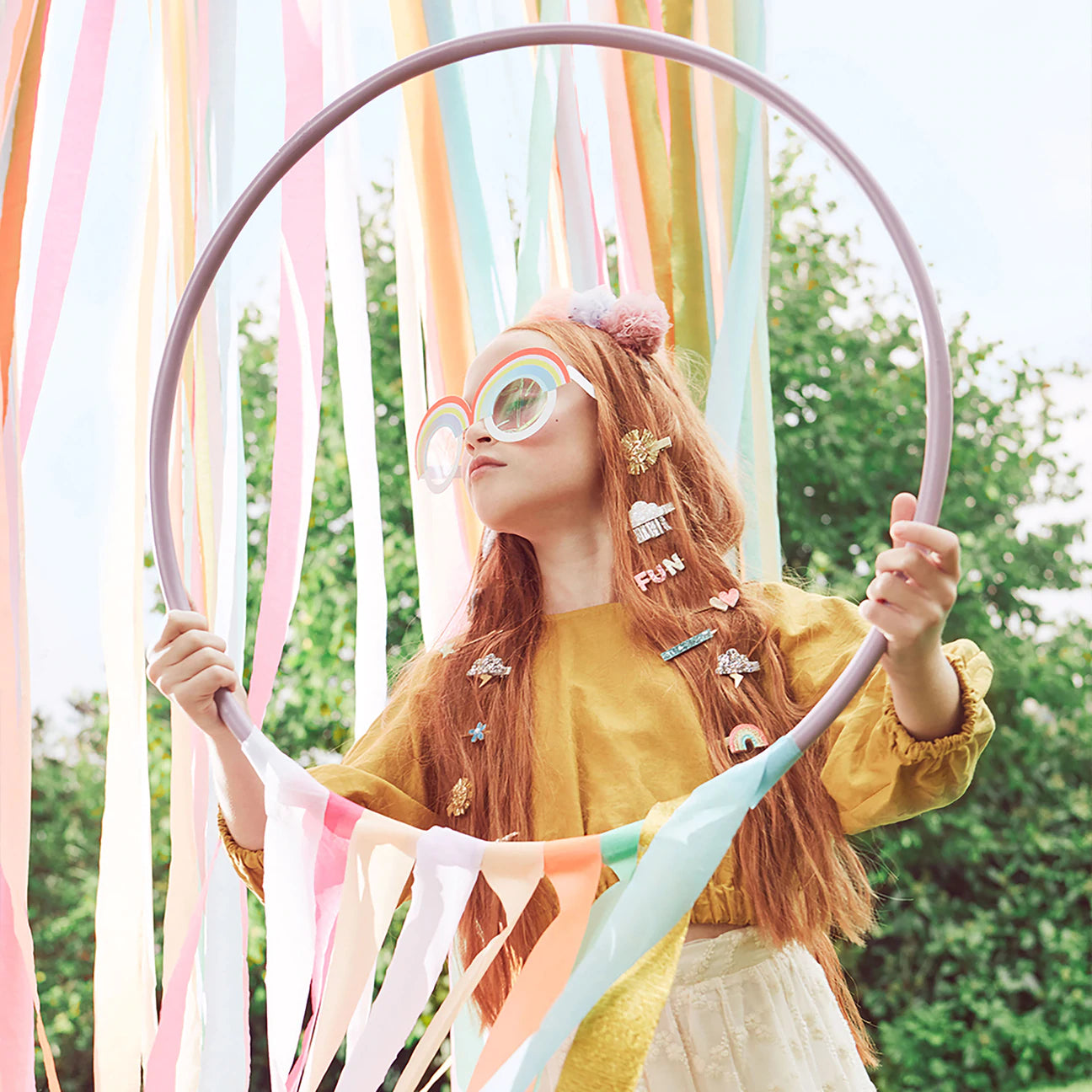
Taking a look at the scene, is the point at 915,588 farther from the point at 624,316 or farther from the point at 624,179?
the point at 624,179

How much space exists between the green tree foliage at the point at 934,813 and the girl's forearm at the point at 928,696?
2.58 meters

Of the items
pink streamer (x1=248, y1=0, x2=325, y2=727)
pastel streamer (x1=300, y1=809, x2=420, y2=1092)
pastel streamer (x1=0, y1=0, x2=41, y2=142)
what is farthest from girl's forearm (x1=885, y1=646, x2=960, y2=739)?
pastel streamer (x1=0, y1=0, x2=41, y2=142)

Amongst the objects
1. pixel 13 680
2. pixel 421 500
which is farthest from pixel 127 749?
pixel 421 500

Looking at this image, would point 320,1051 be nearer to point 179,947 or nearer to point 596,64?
point 179,947

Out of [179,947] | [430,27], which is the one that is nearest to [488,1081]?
[179,947]

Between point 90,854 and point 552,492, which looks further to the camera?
point 90,854

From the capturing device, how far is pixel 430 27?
146 cm

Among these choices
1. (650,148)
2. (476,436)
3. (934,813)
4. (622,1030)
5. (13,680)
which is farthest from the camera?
(934,813)

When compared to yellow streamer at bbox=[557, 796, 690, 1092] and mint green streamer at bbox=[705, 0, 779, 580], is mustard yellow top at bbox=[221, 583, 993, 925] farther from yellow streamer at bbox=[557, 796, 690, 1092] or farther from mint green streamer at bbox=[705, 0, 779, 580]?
mint green streamer at bbox=[705, 0, 779, 580]

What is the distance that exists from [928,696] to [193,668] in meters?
0.60

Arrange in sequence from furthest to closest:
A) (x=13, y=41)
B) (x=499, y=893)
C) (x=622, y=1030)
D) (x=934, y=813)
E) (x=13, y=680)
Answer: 1. (x=934, y=813)
2. (x=13, y=41)
3. (x=13, y=680)
4. (x=499, y=893)
5. (x=622, y=1030)

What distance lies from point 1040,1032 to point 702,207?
3041mm

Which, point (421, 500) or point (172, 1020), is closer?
point (172, 1020)

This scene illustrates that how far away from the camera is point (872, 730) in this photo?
0.99 meters
